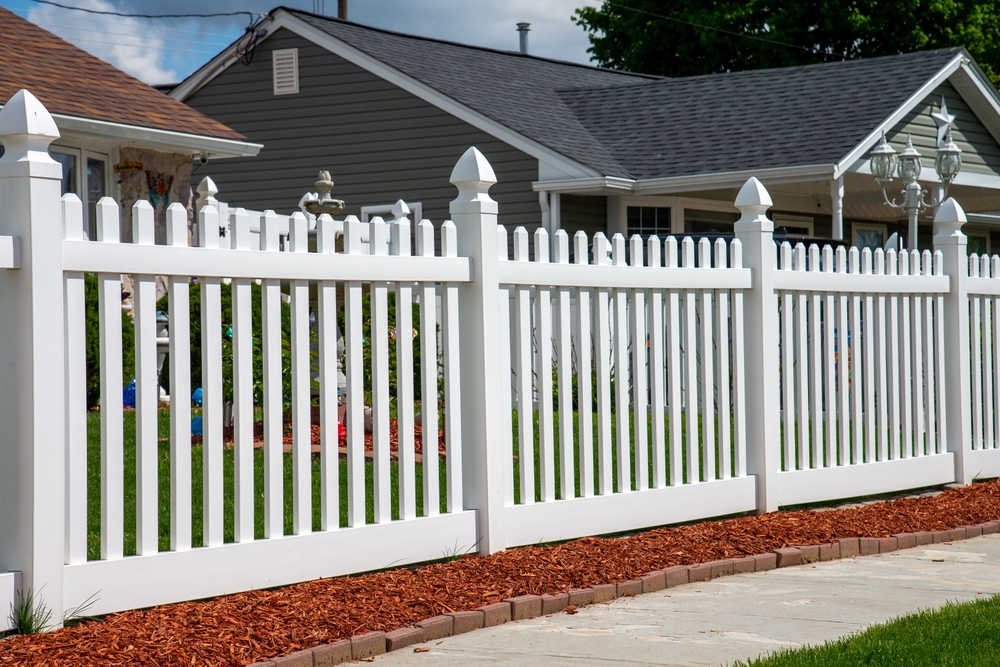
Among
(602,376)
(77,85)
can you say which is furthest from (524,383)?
(77,85)

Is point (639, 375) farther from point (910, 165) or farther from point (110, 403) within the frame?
point (910, 165)

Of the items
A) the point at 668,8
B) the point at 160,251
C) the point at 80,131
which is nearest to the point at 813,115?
the point at 80,131

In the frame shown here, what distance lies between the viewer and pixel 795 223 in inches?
788

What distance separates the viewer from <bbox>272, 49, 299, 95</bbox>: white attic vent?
60.7ft

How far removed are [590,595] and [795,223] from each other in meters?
16.4

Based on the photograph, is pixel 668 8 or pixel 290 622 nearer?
pixel 290 622

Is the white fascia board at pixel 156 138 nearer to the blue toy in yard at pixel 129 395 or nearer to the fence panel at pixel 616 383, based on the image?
the blue toy in yard at pixel 129 395

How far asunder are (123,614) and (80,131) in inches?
349

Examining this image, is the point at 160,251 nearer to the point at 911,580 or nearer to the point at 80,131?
the point at 911,580

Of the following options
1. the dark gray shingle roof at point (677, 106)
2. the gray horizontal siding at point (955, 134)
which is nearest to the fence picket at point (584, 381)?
the dark gray shingle roof at point (677, 106)

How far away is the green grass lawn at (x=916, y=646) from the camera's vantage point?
356 centimetres

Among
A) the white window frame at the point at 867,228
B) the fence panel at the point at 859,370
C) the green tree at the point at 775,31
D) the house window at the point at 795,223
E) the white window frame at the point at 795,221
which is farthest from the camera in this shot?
the green tree at the point at 775,31

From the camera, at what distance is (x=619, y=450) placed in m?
5.67

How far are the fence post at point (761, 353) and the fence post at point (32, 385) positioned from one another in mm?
3667
